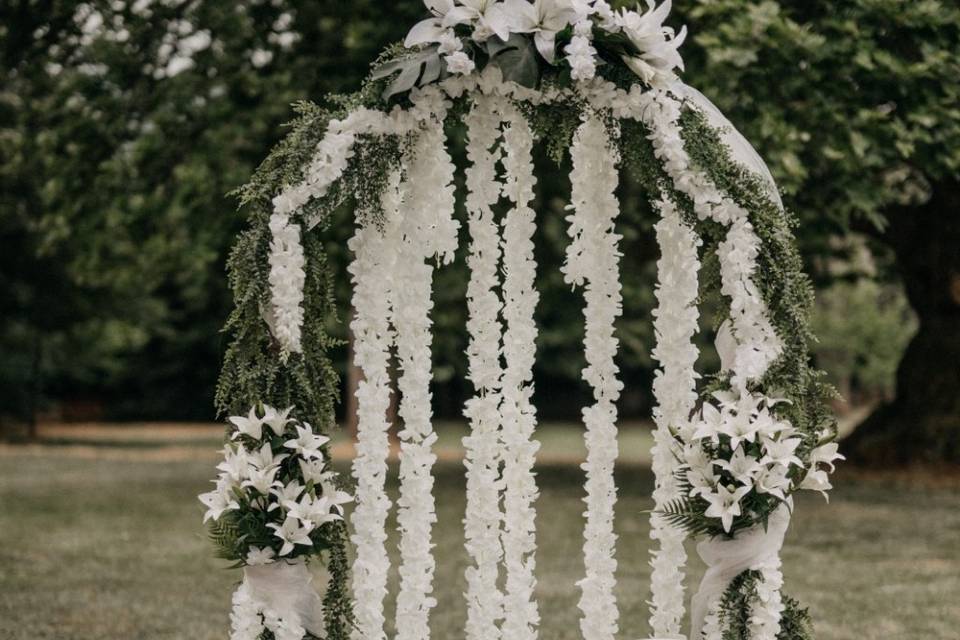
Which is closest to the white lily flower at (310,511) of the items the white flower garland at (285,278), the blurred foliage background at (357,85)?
the white flower garland at (285,278)

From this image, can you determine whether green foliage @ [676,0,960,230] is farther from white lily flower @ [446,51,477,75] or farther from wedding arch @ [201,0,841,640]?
white lily flower @ [446,51,477,75]

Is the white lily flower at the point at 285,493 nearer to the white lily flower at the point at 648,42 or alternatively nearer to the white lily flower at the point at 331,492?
the white lily flower at the point at 331,492

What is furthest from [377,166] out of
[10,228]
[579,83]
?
[10,228]

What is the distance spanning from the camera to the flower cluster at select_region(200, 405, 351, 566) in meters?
3.80

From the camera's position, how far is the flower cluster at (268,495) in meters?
3.80

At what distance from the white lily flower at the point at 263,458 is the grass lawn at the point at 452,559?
8.49 feet

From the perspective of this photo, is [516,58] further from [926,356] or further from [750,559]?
[926,356]

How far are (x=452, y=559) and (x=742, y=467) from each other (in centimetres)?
541

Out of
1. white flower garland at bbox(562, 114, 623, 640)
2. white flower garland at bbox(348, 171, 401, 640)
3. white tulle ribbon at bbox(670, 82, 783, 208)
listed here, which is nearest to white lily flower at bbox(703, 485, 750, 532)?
white flower garland at bbox(562, 114, 623, 640)

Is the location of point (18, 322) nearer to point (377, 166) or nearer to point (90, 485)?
point (90, 485)

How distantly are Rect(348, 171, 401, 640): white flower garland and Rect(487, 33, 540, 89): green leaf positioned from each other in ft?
1.90

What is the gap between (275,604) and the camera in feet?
12.8

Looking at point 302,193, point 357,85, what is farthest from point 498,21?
point 357,85

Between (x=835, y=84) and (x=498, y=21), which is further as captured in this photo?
(x=835, y=84)
